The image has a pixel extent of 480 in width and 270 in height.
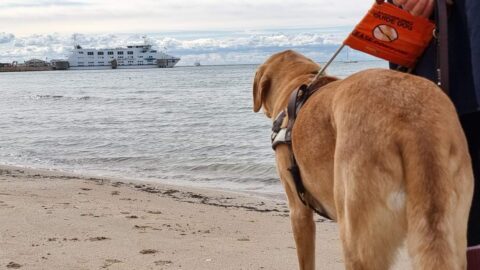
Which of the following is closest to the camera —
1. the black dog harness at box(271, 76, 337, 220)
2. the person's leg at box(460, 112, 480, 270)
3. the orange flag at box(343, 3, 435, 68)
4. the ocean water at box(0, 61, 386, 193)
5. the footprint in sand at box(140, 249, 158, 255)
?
the person's leg at box(460, 112, 480, 270)

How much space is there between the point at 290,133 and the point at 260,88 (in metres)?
1.23

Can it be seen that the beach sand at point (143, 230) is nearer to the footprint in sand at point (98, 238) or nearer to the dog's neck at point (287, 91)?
the footprint in sand at point (98, 238)

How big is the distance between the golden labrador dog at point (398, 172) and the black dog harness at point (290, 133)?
0.58m

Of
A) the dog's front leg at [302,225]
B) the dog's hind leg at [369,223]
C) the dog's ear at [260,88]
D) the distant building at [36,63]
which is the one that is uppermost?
the dog's ear at [260,88]

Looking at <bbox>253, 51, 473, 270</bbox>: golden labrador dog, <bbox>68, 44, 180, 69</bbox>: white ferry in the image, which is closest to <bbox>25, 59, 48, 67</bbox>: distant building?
<bbox>68, 44, 180, 69</bbox>: white ferry

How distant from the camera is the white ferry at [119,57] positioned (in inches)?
5253

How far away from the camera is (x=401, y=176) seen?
7.24 feet

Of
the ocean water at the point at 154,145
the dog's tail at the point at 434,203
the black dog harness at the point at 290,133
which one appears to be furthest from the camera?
the ocean water at the point at 154,145

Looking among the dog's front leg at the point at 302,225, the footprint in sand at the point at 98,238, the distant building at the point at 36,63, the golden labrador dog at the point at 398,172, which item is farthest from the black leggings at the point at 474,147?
the distant building at the point at 36,63

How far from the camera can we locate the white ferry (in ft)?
438

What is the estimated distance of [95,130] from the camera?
20.5 metres

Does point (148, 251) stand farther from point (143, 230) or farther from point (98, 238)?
point (143, 230)

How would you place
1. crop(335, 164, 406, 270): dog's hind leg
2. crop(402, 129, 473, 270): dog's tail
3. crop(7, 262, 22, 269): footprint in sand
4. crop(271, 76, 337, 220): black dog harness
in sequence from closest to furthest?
crop(402, 129, 473, 270): dog's tail → crop(335, 164, 406, 270): dog's hind leg → crop(271, 76, 337, 220): black dog harness → crop(7, 262, 22, 269): footprint in sand

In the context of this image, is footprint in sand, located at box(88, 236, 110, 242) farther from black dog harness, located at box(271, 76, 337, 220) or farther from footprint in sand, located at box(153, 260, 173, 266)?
black dog harness, located at box(271, 76, 337, 220)
